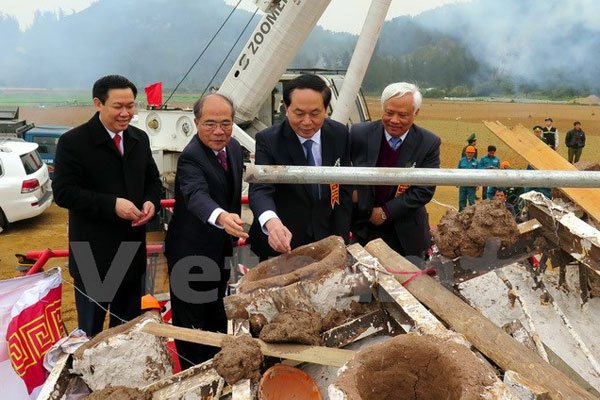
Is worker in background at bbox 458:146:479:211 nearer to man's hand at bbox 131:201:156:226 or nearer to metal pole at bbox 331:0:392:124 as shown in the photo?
metal pole at bbox 331:0:392:124

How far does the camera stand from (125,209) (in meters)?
3.29

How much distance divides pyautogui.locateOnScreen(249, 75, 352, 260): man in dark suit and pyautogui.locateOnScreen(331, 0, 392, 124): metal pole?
3.72 m

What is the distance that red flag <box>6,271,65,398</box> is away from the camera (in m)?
2.75

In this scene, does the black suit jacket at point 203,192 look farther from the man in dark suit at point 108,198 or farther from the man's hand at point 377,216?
the man's hand at point 377,216

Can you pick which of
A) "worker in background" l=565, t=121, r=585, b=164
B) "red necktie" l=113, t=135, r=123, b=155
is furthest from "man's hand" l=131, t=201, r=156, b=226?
"worker in background" l=565, t=121, r=585, b=164

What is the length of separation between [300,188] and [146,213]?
1071 millimetres

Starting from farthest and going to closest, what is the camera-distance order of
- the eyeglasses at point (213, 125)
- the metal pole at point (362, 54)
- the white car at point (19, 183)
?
the white car at point (19, 183) → the metal pole at point (362, 54) → the eyeglasses at point (213, 125)

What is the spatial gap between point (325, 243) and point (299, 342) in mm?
629

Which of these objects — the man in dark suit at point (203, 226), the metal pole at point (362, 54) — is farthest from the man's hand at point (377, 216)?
the metal pole at point (362, 54)

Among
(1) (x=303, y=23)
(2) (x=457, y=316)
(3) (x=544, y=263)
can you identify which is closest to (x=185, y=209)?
(2) (x=457, y=316)

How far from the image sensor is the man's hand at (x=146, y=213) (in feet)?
11.2

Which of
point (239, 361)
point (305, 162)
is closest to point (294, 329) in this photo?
point (239, 361)

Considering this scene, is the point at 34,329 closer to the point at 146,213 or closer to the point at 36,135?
the point at 146,213

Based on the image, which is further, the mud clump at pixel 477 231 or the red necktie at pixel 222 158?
the red necktie at pixel 222 158
